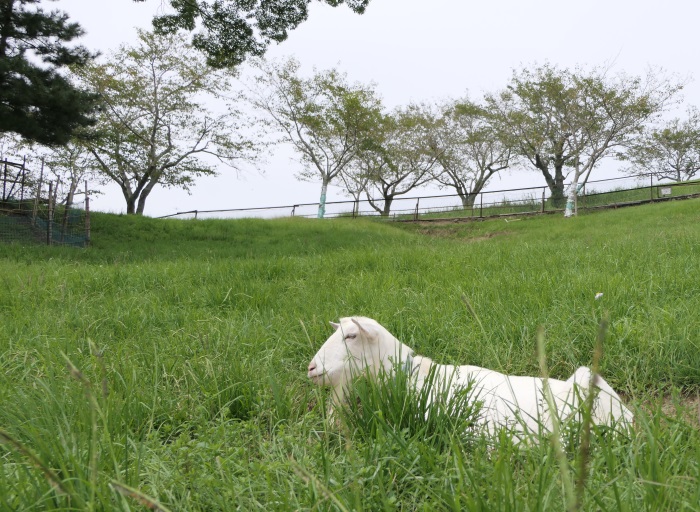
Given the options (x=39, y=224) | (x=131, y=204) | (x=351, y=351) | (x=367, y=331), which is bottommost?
(x=351, y=351)

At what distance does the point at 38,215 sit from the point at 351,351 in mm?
17024

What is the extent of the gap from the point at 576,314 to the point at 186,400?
2811 mm

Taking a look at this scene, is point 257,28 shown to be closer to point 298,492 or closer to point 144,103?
point 298,492

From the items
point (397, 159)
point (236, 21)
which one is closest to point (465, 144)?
Answer: point (397, 159)

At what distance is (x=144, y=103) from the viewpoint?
28.7m

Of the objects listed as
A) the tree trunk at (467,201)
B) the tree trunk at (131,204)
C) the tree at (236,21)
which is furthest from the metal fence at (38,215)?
the tree trunk at (467,201)

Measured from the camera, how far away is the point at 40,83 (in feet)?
40.0

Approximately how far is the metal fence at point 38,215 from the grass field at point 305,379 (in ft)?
31.1

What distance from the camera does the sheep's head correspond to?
2.44 metres

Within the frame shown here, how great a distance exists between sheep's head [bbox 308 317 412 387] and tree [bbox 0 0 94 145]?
43.5 feet

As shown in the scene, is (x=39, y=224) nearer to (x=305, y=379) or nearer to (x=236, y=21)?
(x=236, y=21)

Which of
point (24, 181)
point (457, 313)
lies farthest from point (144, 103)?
point (457, 313)

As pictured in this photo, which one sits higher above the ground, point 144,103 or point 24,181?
point 144,103

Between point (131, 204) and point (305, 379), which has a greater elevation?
point (131, 204)
